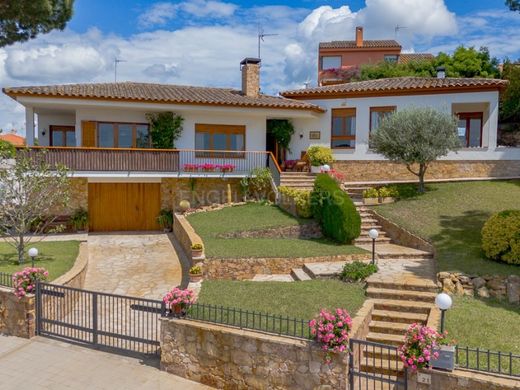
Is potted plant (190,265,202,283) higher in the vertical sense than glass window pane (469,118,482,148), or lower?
lower

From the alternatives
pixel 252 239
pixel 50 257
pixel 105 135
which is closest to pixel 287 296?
pixel 252 239

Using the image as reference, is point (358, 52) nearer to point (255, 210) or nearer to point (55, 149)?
point (255, 210)

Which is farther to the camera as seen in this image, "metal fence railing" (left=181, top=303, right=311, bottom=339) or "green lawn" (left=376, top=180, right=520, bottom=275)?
"green lawn" (left=376, top=180, right=520, bottom=275)

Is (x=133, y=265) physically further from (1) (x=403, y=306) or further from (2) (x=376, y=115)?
(2) (x=376, y=115)

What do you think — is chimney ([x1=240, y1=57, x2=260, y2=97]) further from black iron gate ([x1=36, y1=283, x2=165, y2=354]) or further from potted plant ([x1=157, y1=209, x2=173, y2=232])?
black iron gate ([x1=36, y1=283, x2=165, y2=354])

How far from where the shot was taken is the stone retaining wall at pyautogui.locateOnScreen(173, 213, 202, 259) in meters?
14.8

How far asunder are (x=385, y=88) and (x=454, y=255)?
39.6ft

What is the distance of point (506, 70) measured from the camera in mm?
27828

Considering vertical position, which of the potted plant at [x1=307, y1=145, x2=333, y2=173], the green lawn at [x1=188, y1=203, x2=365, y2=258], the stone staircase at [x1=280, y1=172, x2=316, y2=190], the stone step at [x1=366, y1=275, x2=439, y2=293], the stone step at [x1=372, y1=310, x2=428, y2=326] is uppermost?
the potted plant at [x1=307, y1=145, x2=333, y2=173]

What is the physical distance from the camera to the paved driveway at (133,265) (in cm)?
1314

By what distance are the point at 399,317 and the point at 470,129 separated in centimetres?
1818

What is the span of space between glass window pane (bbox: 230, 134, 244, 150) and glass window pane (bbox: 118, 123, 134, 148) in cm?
505

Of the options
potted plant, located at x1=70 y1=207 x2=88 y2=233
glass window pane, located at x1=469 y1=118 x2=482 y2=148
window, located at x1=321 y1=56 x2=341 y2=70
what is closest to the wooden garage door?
potted plant, located at x1=70 y1=207 x2=88 y2=233

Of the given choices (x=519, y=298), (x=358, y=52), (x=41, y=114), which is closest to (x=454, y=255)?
(x=519, y=298)
